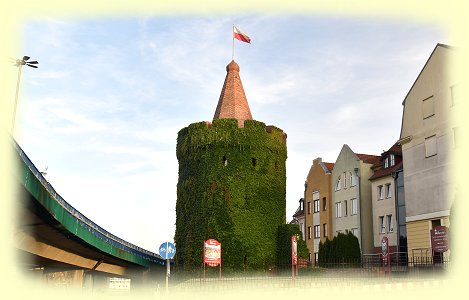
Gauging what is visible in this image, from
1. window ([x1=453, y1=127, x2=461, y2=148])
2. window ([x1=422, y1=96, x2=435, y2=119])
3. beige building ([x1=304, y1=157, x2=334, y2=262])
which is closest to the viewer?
Answer: window ([x1=453, y1=127, x2=461, y2=148])

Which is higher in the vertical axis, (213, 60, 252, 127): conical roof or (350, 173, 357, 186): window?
(213, 60, 252, 127): conical roof

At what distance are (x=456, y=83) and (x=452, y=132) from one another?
3111mm

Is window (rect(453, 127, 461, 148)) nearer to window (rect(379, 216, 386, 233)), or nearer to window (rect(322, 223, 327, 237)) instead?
window (rect(379, 216, 386, 233))

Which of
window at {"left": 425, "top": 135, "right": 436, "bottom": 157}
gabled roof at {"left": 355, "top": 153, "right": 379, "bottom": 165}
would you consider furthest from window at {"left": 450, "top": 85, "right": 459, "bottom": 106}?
gabled roof at {"left": 355, "top": 153, "right": 379, "bottom": 165}

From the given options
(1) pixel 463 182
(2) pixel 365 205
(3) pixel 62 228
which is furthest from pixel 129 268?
(1) pixel 463 182

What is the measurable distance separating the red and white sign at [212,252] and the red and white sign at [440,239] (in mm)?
11942

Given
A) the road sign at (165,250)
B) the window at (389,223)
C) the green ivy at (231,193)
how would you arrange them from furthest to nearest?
the window at (389,223), the green ivy at (231,193), the road sign at (165,250)

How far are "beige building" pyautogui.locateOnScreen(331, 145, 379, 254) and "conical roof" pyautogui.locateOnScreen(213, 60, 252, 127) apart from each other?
1644 cm

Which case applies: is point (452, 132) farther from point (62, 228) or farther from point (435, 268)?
point (62, 228)

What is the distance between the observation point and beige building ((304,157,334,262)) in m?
53.2

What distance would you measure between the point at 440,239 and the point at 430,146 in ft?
28.2

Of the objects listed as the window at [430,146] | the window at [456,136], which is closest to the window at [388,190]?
the window at [430,146]

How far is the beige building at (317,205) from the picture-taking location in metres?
53.2

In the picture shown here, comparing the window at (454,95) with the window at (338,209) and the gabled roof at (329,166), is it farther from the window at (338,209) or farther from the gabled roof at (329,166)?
the gabled roof at (329,166)
